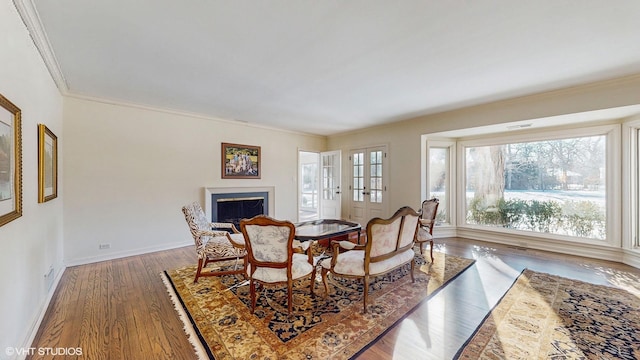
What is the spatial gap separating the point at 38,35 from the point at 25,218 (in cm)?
164

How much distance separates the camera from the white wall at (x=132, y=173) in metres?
3.88

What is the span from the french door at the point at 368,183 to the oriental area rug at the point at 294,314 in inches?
114

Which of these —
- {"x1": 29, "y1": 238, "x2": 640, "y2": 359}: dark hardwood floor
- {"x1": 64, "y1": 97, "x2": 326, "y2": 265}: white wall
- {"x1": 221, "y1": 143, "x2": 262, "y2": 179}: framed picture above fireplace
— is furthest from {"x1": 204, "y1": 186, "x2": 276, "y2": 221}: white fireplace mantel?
{"x1": 29, "y1": 238, "x2": 640, "y2": 359}: dark hardwood floor

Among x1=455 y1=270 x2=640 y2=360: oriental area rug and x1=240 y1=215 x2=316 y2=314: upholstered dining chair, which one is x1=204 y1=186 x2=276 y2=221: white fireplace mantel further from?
x1=455 y1=270 x2=640 y2=360: oriental area rug

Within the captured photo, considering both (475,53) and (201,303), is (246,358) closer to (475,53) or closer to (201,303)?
(201,303)

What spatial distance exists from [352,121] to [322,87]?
7.32 ft

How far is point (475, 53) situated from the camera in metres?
2.64

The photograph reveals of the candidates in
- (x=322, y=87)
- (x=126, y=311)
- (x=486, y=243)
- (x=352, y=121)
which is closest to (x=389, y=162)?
(x=352, y=121)

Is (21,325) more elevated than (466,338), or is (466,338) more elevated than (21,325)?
(21,325)

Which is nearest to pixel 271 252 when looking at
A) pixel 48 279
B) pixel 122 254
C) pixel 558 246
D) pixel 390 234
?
pixel 390 234

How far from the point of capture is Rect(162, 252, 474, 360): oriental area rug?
194 cm

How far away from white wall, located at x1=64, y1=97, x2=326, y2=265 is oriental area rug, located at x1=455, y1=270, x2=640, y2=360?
492 centimetres

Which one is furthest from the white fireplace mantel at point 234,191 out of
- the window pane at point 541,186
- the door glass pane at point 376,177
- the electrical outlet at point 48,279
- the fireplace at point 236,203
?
the window pane at point 541,186

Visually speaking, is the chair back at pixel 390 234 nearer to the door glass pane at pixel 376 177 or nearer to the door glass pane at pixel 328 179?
the door glass pane at pixel 376 177
